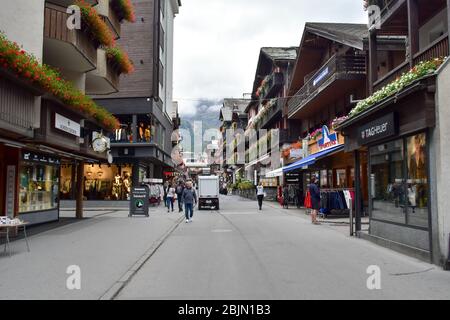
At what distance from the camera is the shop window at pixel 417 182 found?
934cm

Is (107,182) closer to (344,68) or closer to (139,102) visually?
(139,102)

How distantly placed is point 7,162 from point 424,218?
499 inches

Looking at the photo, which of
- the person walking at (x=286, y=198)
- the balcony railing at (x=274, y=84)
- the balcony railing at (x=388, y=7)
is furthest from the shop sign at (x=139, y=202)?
the balcony railing at (x=274, y=84)

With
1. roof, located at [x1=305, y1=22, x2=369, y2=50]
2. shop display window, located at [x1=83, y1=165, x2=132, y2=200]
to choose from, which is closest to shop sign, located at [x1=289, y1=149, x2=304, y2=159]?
roof, located at [x1=305, y1=22, x2=369, y2=50]

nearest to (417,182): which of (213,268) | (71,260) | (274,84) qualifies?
(213,268)

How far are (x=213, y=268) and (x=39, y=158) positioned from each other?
1127 cm

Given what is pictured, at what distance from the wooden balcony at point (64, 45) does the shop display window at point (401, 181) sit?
35.4 ft

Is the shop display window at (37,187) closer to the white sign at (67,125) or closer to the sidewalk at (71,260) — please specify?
the sidewalk at (71,260)

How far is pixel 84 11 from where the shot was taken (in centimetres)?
1611

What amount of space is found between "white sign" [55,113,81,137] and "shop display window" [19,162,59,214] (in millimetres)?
2026

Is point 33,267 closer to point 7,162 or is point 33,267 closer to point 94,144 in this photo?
point 7,162

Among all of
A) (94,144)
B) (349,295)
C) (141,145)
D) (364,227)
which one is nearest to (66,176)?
(141,145)

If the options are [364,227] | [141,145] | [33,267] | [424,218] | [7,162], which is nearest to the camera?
[33,267]

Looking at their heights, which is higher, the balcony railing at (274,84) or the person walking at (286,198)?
the balcony railing at (274,84)
